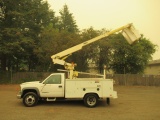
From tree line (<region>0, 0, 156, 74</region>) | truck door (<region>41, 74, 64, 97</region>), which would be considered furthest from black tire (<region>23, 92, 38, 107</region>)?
tree line (<region>0, 0, 156, 74</region>)

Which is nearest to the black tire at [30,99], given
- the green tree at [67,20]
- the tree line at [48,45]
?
the tree line at [48,45]

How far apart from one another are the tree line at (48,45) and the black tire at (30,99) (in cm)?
1759

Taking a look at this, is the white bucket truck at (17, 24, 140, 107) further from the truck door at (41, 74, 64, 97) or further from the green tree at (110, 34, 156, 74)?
the green tree at (110, 34, 156, 74)

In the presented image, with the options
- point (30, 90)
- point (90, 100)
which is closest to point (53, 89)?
point (30, 90)

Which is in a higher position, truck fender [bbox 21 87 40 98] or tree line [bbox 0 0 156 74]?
tree line [bbox 0 0 156 74]

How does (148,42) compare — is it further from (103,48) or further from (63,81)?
(63,81)

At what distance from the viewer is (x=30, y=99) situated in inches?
516

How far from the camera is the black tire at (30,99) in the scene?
1302 centimetres

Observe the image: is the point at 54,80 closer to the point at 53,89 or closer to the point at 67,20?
the point at 53,89

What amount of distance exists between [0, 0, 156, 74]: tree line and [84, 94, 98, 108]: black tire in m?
18.0

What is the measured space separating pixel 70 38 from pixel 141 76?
1094 cm

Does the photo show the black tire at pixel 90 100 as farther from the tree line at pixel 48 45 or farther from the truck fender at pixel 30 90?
the tree line at pixel 48 45

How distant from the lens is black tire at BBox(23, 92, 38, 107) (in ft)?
42.7

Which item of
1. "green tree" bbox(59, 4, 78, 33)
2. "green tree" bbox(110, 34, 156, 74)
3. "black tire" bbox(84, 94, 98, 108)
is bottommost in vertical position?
"black tire" bbox(84, 94, 98, 108)
